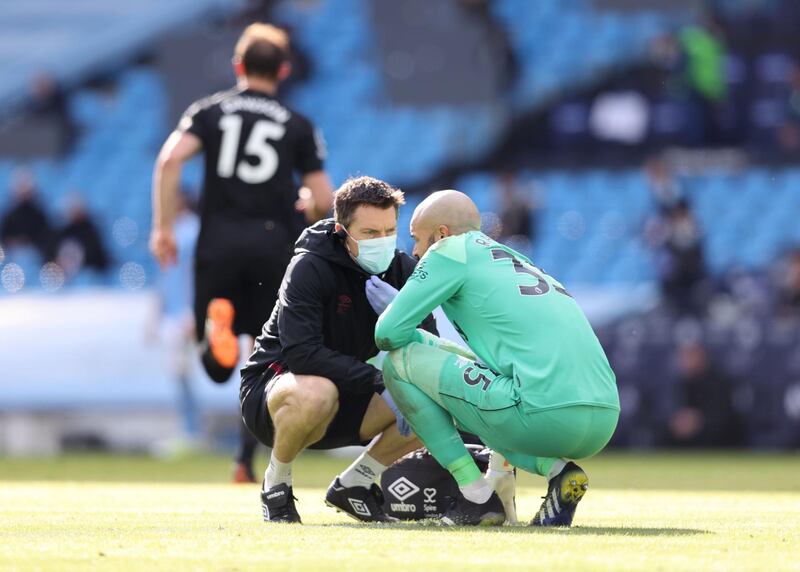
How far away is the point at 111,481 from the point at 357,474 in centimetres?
382

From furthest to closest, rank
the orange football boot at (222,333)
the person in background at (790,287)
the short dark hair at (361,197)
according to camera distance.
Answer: the person in background at (790,287)
the orange football boot at (222,333)
the short dark hair at (361,197)

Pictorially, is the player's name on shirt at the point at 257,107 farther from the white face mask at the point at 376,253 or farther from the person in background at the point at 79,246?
the person in background at the point at 79,246

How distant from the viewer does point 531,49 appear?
61.3 feet

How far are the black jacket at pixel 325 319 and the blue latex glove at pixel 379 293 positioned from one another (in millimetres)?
89

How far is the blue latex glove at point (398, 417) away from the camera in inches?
218

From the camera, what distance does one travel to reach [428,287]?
204 inches

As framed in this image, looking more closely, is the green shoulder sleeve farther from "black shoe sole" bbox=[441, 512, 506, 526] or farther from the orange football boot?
the orange football boot

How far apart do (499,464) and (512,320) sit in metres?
0.61

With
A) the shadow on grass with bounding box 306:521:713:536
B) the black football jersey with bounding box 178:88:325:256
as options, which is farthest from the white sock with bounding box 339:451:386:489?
the black football jersey with bounding box 178:88:325:256

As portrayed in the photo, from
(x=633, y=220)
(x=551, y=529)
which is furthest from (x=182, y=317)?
(x=551, y=529)

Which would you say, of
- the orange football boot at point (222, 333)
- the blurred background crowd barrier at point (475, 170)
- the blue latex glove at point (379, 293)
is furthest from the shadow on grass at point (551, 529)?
the blurred background crowd barrier at point (475, 170)

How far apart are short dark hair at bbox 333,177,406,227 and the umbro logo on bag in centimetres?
106

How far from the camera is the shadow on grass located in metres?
5.04

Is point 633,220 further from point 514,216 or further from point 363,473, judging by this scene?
point 363,473
